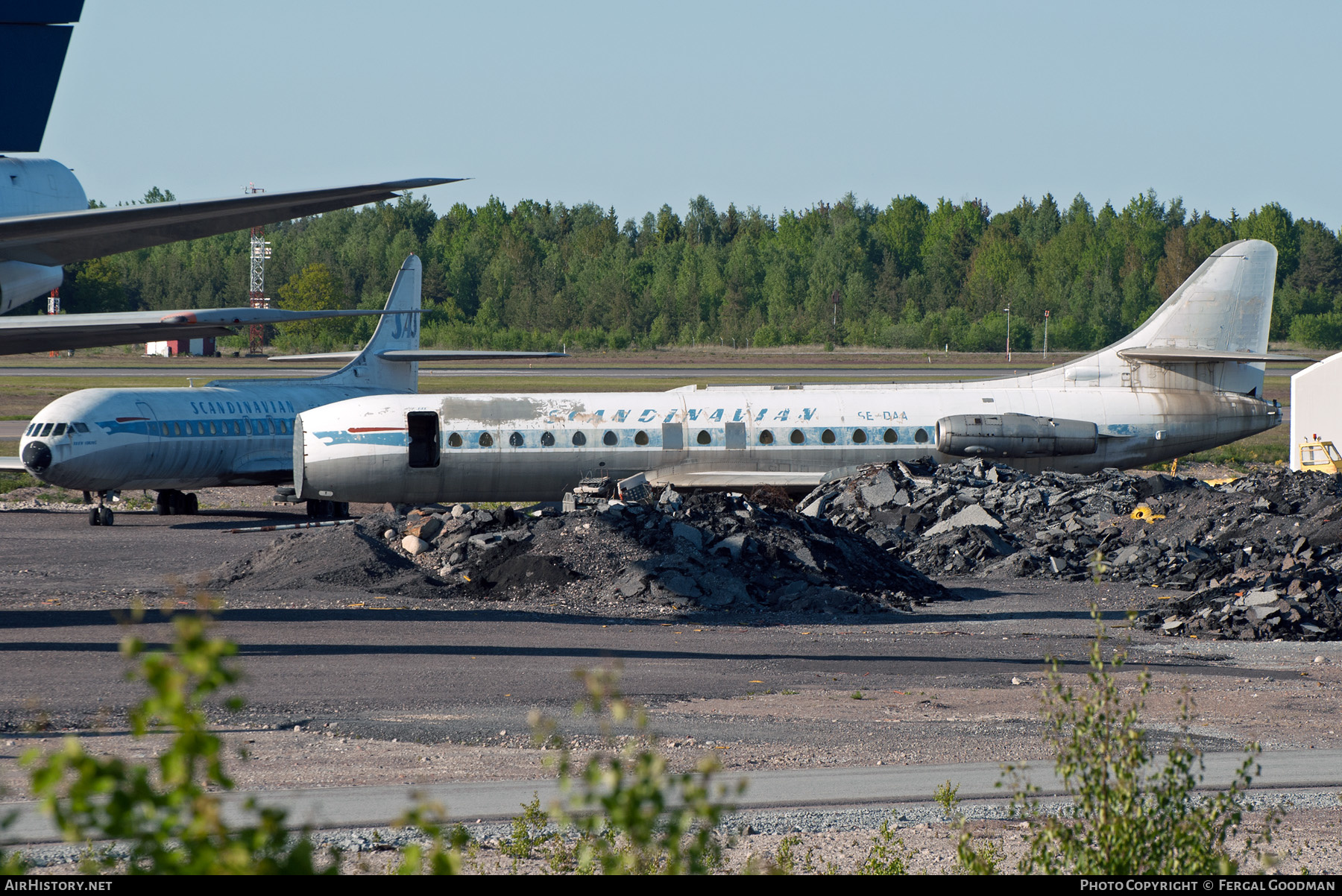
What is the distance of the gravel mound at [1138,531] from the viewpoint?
21.3m

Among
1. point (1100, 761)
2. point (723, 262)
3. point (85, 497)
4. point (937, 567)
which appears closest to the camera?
point (1100, 761)

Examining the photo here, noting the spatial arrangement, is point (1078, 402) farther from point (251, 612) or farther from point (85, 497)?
point (85, 497)

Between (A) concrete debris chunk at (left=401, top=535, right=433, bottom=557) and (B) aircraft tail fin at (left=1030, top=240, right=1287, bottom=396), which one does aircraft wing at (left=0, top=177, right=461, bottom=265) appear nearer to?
(A) concrete debris chunk at (left=401, top=535, right=433, bottom=557)

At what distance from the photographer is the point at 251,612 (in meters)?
20.6

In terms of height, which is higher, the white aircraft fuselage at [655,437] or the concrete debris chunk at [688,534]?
the white aircraft fuselage at [655,437]

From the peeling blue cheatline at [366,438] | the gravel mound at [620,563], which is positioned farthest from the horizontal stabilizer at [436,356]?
the gravel mound at [620,563]

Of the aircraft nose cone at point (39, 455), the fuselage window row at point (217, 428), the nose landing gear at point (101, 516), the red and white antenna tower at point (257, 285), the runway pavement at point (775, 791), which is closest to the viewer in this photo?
the runway pavement at point (775, 791)

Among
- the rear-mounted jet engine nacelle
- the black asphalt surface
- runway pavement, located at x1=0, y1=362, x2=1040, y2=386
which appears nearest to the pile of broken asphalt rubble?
the black asphalt surface

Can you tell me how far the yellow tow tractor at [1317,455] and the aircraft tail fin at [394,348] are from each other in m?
25.3

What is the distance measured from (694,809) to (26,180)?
17.5 meters

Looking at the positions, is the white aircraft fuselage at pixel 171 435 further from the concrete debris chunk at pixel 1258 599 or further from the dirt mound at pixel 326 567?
the concrete debris chunk at pixel 1258 599

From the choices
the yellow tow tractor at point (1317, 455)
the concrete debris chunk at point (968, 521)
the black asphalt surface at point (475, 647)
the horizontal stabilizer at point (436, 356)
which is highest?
the horizontal stabilizer at point (436, 356)

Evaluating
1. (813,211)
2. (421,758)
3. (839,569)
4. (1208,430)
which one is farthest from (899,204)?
(421,758)

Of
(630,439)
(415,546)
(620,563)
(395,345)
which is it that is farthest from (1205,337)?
(395,345)
